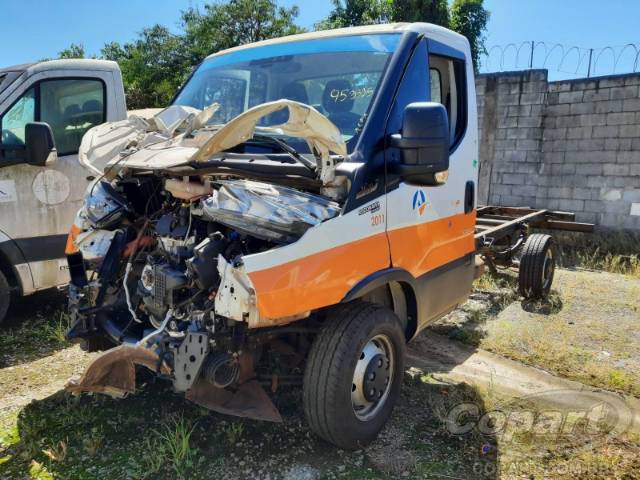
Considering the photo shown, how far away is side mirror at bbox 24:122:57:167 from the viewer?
14.3ft

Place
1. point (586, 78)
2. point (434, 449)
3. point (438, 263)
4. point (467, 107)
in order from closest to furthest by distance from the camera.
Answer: point (434, 449), point (438, 263), point (467, 107), point (586, 78)

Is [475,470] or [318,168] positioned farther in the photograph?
[475,470]

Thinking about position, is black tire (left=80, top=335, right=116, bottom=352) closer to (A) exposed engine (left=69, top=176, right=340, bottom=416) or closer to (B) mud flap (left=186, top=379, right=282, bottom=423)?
(A) exposed engine (left=69, top=176, right=340, bottom=416)

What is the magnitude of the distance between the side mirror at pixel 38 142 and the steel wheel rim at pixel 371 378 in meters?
3.30

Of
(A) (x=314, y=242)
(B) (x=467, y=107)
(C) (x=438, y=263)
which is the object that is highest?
(B) (x=467, y=107)

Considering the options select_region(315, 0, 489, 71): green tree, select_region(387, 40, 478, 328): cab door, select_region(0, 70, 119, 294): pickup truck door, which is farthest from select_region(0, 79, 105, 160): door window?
select_region(315, 0, 489, 71): green tree

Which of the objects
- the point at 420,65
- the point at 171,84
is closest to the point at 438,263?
the point at 420,65

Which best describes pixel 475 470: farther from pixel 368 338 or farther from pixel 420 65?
pixel 420 65

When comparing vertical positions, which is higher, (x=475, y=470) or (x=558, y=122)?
(x=558, y=122)

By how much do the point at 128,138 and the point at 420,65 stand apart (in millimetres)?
2114

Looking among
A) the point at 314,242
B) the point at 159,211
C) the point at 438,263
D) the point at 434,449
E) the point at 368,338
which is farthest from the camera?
the point at 438,263

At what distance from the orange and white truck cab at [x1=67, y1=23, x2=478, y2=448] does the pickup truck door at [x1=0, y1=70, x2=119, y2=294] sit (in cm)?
139

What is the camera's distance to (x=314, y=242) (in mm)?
2562

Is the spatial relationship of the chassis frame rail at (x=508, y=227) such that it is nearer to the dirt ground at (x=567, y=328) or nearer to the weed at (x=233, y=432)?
the dirt ground at (x=567, y=328)
